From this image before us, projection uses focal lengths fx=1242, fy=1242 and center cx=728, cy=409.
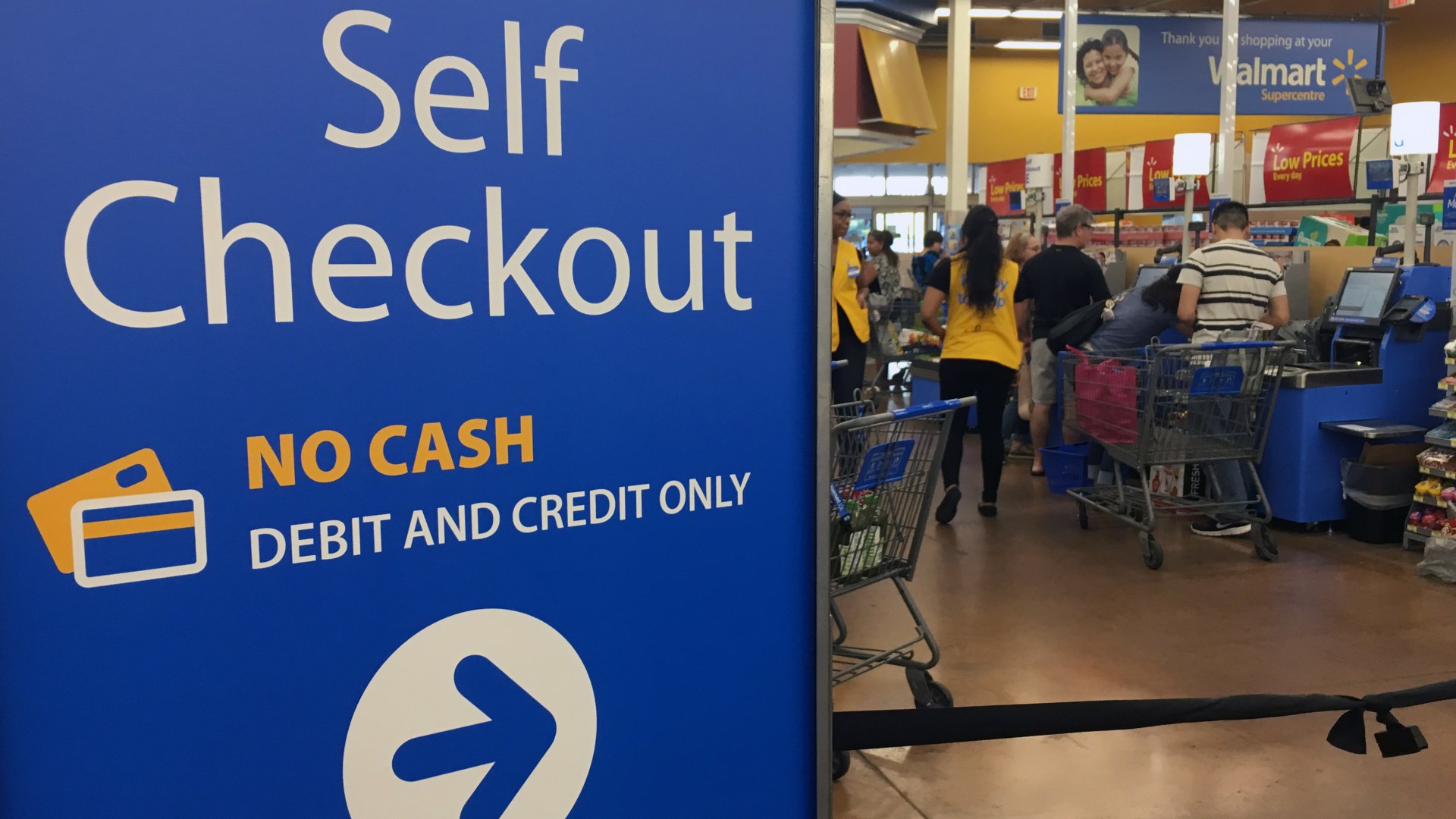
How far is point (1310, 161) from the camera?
11188mm

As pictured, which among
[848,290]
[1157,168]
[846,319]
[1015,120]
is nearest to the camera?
[848,290]

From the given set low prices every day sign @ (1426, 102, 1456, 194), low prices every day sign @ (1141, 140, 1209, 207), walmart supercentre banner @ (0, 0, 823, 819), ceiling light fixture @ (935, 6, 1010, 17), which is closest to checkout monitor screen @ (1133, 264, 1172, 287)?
low prices every day sign @ (1426, 102, 1456, 194)

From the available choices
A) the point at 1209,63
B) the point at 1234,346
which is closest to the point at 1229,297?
the point at 1234,346

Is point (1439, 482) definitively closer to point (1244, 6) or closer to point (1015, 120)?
point (1244, 6)

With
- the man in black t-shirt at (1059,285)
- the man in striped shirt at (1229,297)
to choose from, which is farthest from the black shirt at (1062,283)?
the man in striped shirt at (1229,297)

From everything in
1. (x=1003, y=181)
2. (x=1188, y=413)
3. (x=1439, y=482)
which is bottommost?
(x=1439, y=482)

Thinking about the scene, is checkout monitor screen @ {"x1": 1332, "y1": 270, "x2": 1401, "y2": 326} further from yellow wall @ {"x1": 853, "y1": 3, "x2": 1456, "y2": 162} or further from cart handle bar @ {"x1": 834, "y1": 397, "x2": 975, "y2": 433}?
yellow wall @ {"x1": 853, "y1": 3, "x2": 1456, "y2": 162}

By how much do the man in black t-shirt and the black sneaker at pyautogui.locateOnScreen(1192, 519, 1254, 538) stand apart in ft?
3.33

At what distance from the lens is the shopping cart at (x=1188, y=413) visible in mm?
5355

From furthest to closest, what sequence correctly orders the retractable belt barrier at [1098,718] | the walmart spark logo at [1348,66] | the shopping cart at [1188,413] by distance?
the walmart spark logo at [1348,66] → the shopping cart at [1188,413] → the retractable belt barrier at [1098,718]

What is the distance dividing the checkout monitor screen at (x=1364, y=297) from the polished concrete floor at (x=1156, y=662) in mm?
1081

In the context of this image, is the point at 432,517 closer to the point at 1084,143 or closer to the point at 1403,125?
the point at 1403,125

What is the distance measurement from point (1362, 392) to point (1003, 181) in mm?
11283

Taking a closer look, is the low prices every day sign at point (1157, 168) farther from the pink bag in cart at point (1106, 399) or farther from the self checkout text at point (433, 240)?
the self checkout text at point (433, 240)
